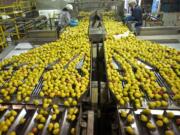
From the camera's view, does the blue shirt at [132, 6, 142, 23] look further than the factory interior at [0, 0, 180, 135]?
Yes

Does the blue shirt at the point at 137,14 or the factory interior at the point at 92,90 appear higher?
the blue shirt at the point at 137,14

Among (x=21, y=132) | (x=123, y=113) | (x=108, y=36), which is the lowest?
(x=21, y=132)

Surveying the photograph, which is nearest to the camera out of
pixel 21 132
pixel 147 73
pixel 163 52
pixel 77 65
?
pixel 21 132

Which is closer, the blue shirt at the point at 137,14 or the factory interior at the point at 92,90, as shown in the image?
the factory interior at the point at 92,90

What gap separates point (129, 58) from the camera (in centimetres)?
297

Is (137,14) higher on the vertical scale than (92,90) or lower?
higher

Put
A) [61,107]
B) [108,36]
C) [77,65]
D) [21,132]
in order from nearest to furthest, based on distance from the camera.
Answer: [21,132], [61,107], [77,65], [108,36]

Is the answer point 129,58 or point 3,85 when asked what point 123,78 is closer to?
point 129,58

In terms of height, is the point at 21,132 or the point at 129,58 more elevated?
the point at 129,58

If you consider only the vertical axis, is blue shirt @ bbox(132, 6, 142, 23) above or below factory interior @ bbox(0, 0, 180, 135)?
above

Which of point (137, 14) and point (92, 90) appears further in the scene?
point (137, 14)

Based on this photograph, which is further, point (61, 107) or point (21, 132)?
point (61, 107)

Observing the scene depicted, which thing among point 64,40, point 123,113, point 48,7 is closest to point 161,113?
point 123,113

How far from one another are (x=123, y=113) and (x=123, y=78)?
2.36 ft
